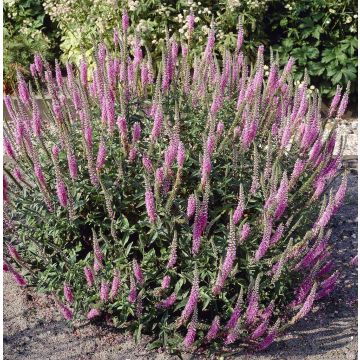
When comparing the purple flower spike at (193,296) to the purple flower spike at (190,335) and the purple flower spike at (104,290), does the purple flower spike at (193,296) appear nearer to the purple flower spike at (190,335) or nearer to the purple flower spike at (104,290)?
the purple flower spike at (190,335)

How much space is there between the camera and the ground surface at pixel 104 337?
3.09 metres

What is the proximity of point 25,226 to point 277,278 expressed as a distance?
4.23 ft

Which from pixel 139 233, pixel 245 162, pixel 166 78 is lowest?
pixel 139 233

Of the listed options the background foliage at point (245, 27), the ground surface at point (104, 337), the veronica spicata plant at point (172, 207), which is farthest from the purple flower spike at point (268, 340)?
the background foliage at point (245, 27)

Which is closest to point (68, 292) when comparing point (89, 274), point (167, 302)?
point (89, 274)

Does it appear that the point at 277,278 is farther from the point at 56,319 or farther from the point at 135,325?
the point at 56,319

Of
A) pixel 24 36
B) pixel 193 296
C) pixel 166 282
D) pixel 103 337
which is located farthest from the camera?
pixel 24 36

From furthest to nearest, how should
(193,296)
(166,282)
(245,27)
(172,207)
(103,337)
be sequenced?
(245,27) < (103,337) < (172,207) < (166,282) < (193,296)

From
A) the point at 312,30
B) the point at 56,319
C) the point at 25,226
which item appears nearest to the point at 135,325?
the point at 56,319

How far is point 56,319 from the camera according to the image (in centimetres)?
330

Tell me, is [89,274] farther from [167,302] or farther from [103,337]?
[103,337]

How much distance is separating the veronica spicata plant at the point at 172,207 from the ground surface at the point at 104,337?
12 cm

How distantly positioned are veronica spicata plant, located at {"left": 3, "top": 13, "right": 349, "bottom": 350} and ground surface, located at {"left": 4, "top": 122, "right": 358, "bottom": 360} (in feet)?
0.40

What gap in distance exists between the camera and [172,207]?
2902 millimetres
